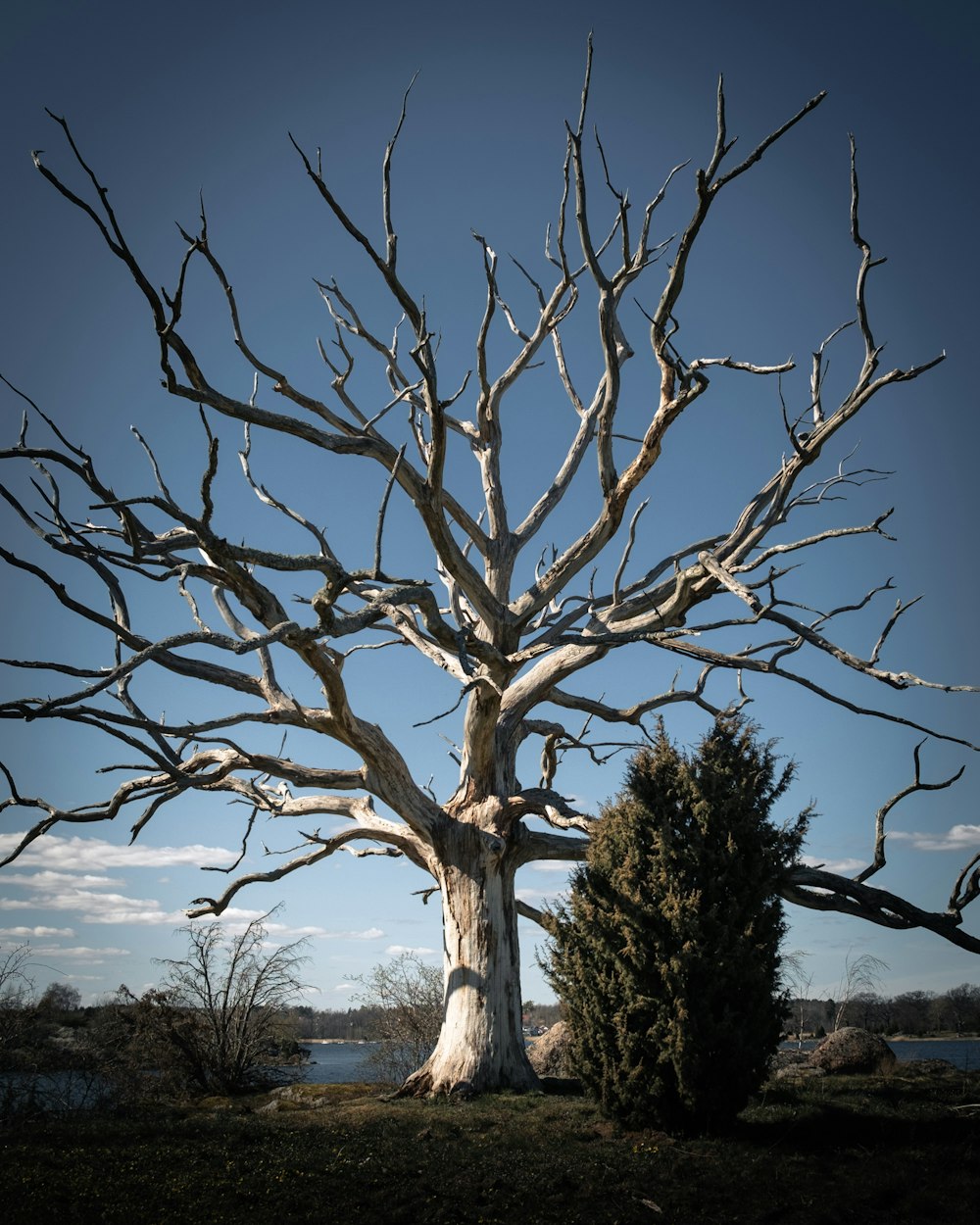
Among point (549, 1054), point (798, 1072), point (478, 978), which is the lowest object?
point (798, 1072)

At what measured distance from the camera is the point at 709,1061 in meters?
7.74

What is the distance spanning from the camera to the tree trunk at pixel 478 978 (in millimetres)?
11414

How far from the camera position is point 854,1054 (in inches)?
519

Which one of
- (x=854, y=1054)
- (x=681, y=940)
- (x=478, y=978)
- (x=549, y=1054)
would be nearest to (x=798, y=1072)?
(x=854, y=1054)

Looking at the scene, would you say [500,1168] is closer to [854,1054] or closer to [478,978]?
[478,978]

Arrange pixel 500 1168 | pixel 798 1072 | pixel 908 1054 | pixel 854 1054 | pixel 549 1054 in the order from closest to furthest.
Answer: pixel 500 1168 → pixel 798 1072 → pixel 854 1054 → pixel 549 1054 → pixel 908 1054

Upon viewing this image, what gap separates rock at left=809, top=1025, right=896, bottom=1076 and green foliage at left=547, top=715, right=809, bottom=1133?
20.5 feet

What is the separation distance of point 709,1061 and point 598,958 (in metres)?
1.30

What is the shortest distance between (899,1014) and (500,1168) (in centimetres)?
2274

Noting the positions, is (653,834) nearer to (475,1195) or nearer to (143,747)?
(475,1195)

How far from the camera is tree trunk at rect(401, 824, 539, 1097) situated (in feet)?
37.4

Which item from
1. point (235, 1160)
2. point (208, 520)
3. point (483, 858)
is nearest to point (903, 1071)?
point (483, 858)

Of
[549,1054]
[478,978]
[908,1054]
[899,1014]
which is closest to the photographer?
[478,978]

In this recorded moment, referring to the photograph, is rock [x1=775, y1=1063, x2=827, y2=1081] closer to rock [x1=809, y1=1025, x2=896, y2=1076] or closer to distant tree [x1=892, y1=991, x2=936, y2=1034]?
rock [x1=809, y1=1025, x2=896, y2=1076]
